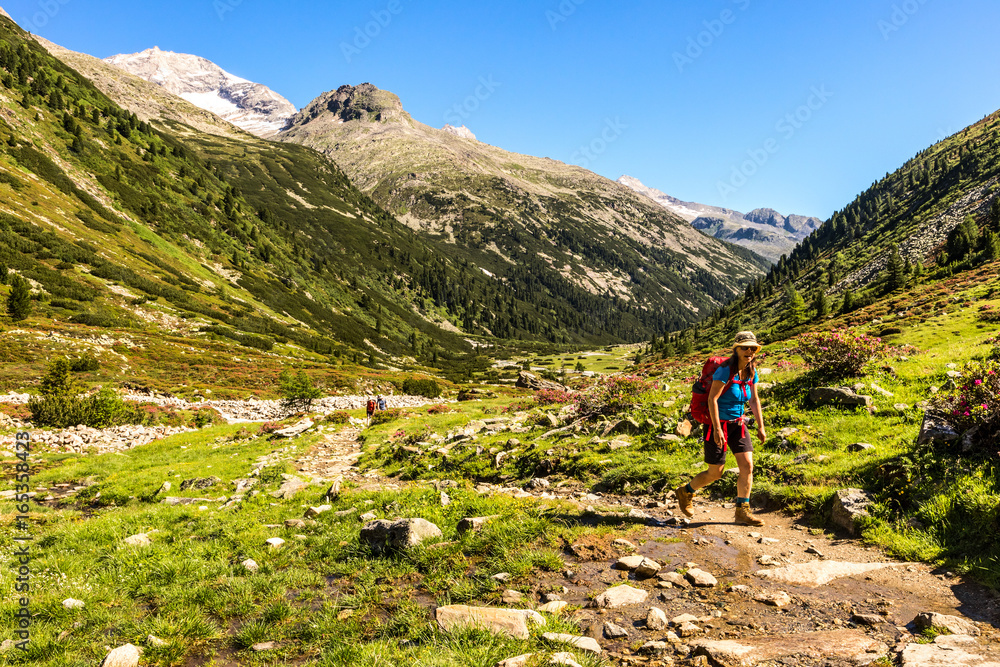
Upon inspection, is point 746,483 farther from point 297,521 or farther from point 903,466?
point 297,521

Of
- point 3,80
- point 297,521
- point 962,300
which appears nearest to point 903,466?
point 297,521

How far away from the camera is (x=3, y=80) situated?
125 meters

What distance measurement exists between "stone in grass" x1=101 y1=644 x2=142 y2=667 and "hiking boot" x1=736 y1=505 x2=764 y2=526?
9.88 m

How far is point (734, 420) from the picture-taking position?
842 centimetres

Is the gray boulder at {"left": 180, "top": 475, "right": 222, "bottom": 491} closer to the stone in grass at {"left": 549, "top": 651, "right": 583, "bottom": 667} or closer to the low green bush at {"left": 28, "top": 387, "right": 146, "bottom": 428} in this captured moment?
the stone in grass at {"left": 549, "top": 651, "right": 583, "bottom": 667}

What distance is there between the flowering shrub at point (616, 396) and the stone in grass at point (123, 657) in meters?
15.5

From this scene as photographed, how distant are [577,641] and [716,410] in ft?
16.9

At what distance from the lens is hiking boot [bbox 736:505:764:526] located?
8.30 metres

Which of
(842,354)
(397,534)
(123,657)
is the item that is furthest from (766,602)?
(842,354)

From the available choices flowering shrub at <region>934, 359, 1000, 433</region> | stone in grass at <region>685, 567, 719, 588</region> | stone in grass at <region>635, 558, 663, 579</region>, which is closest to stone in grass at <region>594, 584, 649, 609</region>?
stone in grass at <region>635, 558, 663, 579</region>

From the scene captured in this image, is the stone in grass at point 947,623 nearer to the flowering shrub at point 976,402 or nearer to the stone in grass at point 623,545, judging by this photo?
the stone in grass at point 623,545

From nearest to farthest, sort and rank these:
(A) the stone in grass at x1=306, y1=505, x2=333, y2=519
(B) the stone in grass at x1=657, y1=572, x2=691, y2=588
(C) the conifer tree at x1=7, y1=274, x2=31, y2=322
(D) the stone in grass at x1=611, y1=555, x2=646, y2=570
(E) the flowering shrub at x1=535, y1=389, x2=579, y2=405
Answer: (B) the stone in grass at x1=657, y1=572, x2=691, y2=588, (D) the stone in grass at x1=611, y1=555, x2=646, y2=570, (A) the stone in grass at x1=306, y1=505, x2=333, y2=519, (E) the flowering shrub at x1=535, y1=389, x2=579, y2=405, (C) the conifer tree at x1=7, y1=274, x2=31, y2=322

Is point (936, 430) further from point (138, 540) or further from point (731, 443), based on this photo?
point (138, 540)

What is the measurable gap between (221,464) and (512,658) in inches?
799
